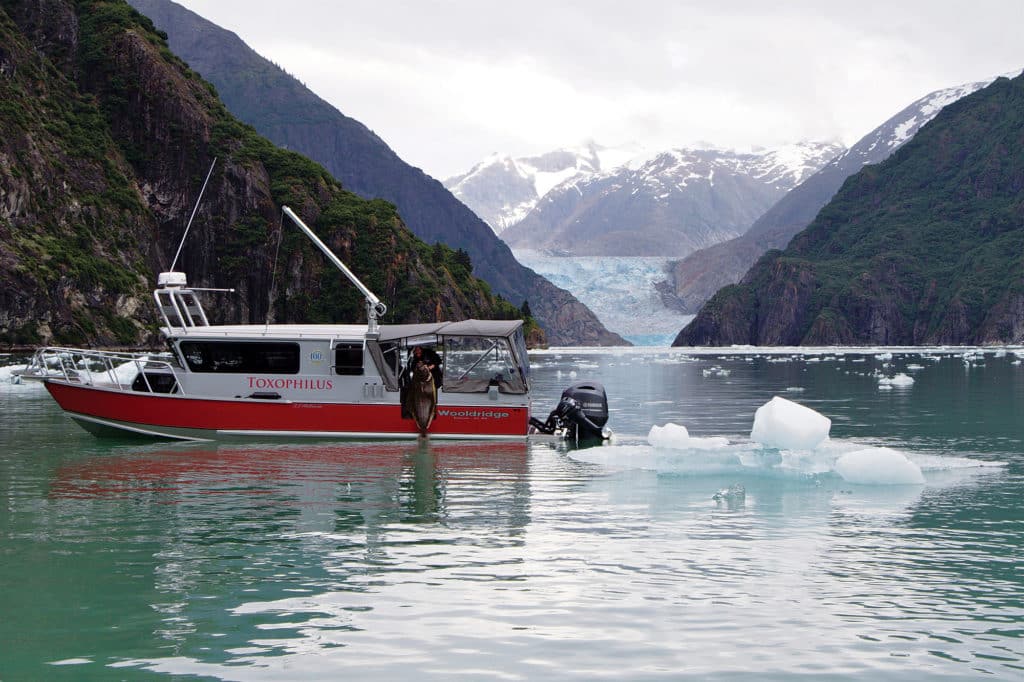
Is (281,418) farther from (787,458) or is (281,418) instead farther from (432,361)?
(787,458)

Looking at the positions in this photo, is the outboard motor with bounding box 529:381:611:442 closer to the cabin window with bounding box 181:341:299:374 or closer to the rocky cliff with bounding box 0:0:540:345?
the cabin window with bounding box 181:341:299:374

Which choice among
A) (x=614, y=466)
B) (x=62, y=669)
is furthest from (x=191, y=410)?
(x=62, y=669)

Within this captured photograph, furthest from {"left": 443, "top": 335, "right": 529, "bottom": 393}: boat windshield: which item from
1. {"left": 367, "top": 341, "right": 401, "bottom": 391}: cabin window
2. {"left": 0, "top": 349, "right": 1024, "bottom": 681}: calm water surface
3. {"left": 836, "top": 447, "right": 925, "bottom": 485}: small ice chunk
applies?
{"left": 836, "top": 447, "right": 925, "bottom": 485}: small ice chunk

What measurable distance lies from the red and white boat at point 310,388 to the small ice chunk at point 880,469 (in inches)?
435

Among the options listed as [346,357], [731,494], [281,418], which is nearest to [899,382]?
[346,357]

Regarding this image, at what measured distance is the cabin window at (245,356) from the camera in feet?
103

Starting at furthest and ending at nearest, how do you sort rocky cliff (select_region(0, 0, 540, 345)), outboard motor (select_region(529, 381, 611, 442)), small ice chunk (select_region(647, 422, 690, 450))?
rocky cliff (select_region(0, 0, 540, 345)) → outboard motor (select_region(529, 381, 611, 442)) → small ice chunk (select_region(647, 422, 690, 450))

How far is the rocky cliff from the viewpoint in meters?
150

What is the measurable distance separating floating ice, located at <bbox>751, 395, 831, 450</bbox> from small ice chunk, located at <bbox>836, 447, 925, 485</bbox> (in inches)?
46.2

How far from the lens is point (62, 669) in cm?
1074

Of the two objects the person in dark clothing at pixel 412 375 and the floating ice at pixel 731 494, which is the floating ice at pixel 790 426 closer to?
the floating ice at pixel 731 494

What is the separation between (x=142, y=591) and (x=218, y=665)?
3401mm

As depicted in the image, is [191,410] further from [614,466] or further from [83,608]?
[83,608]

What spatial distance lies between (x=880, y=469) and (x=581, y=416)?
1139 cm
